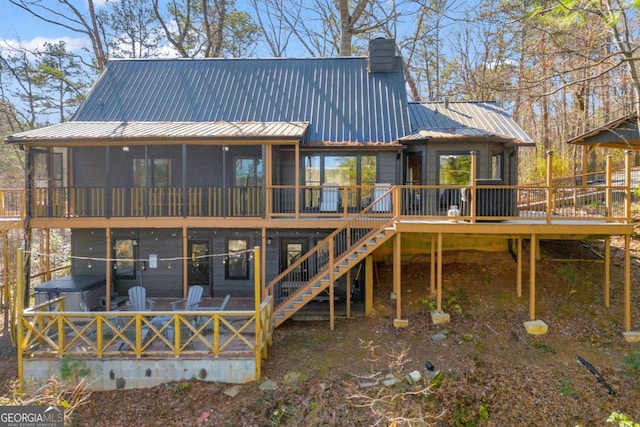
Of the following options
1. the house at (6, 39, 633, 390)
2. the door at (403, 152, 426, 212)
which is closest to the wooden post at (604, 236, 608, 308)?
the house at (6, 39, 633, 390)

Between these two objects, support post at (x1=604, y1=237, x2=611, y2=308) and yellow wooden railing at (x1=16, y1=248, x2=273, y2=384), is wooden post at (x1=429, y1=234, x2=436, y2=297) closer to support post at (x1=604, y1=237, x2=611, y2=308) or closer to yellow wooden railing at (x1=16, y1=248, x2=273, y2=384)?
support post at (x1=604, y1=237, x2=611, y2=308)

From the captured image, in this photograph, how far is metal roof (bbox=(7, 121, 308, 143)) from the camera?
10.4 metres

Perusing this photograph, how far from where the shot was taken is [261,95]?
46.5 ft

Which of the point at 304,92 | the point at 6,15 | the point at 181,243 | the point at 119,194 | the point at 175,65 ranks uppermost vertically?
the point at 6,15

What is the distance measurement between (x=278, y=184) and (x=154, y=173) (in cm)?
420

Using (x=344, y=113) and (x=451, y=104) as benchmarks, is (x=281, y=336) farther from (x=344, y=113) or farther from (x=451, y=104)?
(x=451, y=104)

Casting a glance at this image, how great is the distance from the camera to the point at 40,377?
25.9ft

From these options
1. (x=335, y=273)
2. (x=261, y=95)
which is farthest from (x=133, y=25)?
(x=335, y=273)

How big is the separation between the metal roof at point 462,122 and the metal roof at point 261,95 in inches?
29.9

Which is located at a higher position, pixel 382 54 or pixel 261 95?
pixel 382 54

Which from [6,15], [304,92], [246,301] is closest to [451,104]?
[304,92]

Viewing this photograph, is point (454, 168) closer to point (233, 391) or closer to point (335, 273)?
point (335, 273)

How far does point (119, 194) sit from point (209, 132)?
3472 millimetres

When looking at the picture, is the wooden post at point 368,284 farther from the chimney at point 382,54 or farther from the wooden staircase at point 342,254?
the chimney at point 382,54
